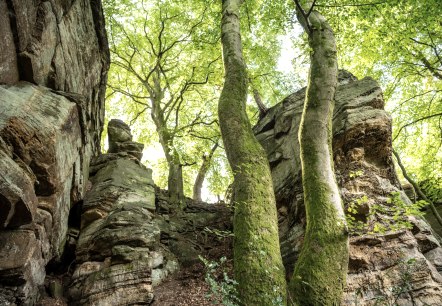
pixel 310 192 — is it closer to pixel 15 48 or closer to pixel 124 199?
pixel 124 199

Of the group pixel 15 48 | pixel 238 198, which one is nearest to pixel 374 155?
pixel 238 198

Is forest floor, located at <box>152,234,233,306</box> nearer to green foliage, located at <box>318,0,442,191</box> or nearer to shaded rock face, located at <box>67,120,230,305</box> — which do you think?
shaded rock face, located at <box>67,120,230,305</box>

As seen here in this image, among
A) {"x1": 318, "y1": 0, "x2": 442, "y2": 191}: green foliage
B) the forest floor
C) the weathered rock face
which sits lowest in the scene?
the forest floor

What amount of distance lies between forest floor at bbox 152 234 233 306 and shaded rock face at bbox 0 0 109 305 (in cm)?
237

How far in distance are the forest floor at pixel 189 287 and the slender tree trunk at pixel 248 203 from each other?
5.05 feet

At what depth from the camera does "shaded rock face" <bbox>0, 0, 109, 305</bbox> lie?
5.07 meters

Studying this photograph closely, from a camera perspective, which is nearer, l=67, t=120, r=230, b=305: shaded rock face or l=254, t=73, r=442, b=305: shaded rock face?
l=254, t=73, r=442, b=305: shaded rock face

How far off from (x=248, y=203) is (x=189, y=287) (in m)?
3.39

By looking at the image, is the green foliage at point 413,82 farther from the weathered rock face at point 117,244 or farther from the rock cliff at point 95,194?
the weathered rock face at point 117,244

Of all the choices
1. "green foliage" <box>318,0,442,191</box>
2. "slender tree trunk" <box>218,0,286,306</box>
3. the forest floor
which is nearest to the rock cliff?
the forest floor

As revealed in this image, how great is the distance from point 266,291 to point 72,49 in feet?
26.0

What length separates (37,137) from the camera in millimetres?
5766

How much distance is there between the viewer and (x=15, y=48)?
20.4ft

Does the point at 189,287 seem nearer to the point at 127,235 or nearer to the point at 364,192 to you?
the point at 127,235
